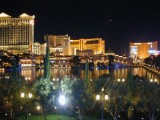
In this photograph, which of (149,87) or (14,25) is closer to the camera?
(149,87)

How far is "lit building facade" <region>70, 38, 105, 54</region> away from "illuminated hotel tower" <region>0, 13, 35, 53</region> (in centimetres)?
2329

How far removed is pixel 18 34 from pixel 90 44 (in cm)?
3012

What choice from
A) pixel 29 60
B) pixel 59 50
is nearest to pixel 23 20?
pixel 59 50

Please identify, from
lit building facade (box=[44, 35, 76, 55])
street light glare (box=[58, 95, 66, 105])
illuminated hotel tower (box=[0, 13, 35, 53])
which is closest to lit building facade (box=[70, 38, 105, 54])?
lit building facade (box=[44, 35, 76, 55])

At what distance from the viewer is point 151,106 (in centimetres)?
1767

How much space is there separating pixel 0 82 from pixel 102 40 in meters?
127

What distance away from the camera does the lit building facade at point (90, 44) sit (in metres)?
144

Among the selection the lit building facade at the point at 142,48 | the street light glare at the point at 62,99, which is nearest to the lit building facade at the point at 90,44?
the lit building facade at the point at 142,48

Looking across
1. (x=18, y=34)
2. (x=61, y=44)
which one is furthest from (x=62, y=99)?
(x=61, y=44)

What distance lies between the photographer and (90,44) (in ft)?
483

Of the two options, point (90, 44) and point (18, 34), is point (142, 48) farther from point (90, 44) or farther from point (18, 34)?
point (18, 34)

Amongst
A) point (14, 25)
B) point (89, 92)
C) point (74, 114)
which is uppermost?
point (14, 25)

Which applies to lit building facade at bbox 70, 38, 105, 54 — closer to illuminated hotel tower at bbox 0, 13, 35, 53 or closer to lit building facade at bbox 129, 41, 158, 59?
lit building facade at bbox 129, 41, 158, 59

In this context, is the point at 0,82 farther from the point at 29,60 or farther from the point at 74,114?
the point at 29,60
